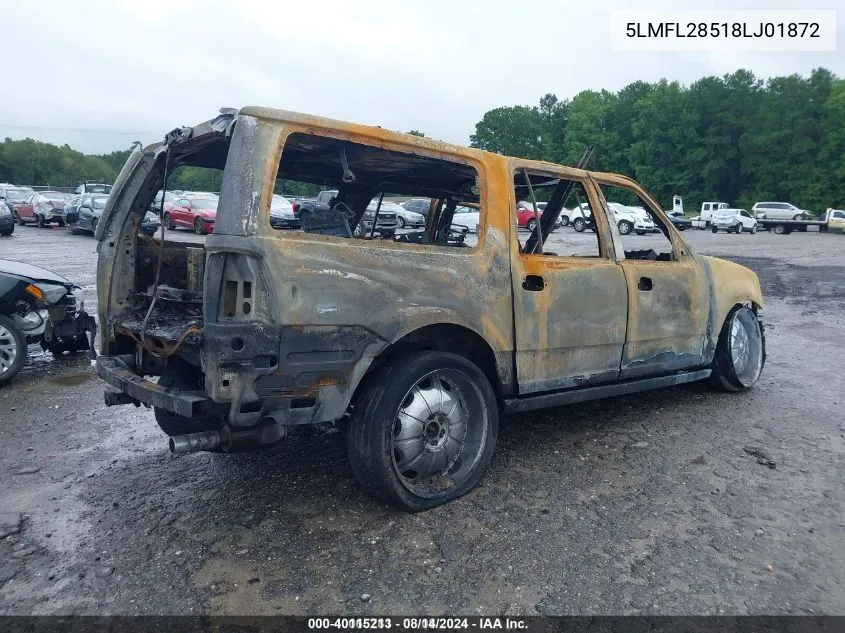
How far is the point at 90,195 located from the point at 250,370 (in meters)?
26.0

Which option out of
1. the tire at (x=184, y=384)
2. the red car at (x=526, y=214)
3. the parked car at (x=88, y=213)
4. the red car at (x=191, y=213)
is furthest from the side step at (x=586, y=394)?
the parked car at (x=88, y=213)

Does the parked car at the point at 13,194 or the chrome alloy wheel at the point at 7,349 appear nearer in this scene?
the chrome alloy wheel at the point at 7,349

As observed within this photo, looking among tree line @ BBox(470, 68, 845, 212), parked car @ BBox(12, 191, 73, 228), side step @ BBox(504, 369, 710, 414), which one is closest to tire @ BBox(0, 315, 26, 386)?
side step @ BBox(504, 369, 710, 414)

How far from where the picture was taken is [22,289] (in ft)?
20.0

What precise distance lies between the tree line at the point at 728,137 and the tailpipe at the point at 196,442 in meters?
56.6

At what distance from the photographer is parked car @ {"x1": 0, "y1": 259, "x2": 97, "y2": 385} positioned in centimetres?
593

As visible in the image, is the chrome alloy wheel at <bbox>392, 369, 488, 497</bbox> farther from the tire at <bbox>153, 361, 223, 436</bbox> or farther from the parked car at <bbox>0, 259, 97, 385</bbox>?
the parked car at <bbox>0, 259, 97, 385</bbox>

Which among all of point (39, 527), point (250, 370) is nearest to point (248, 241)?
point (250, 370)

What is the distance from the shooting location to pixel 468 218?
391cm

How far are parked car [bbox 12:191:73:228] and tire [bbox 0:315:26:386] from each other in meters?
26.1

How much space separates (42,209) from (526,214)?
30.3 meters

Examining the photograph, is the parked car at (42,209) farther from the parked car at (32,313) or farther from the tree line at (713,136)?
the tree line at (713,136)

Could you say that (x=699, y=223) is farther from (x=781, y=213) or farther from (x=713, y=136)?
(x=713, y=136)

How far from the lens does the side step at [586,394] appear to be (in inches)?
158
